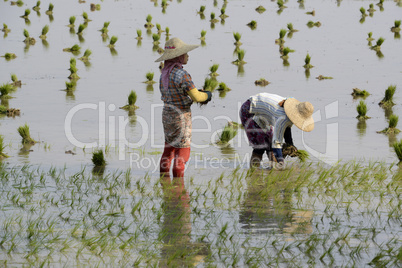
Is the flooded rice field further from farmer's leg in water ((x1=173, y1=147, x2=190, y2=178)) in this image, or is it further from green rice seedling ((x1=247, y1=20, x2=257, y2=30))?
green rice seedling ((x1=247, y1=20, x2=257, y2=30))

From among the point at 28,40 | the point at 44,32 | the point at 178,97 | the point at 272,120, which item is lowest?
the point at 272,120

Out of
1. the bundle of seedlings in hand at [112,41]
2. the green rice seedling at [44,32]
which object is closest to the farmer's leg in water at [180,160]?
the bundle of seedlings in hand at [112,41]

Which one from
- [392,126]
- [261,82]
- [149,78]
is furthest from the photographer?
[261,82]

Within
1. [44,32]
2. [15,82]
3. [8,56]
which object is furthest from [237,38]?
[15,82]

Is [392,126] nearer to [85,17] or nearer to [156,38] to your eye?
[156,38]

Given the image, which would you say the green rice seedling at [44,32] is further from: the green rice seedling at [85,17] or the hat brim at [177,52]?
the hat brim at [177,52]

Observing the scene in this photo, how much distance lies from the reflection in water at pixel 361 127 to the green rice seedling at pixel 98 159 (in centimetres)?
408

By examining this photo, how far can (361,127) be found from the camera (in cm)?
1094

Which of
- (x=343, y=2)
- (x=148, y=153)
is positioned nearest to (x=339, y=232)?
(x=148, y=153)

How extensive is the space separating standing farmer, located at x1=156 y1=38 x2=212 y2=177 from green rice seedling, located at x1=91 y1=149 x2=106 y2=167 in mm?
911

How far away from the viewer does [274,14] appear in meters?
31.2

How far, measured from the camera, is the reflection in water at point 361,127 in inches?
412

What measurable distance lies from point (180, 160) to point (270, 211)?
144 cm

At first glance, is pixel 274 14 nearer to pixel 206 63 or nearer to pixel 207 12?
pixel 207 12
